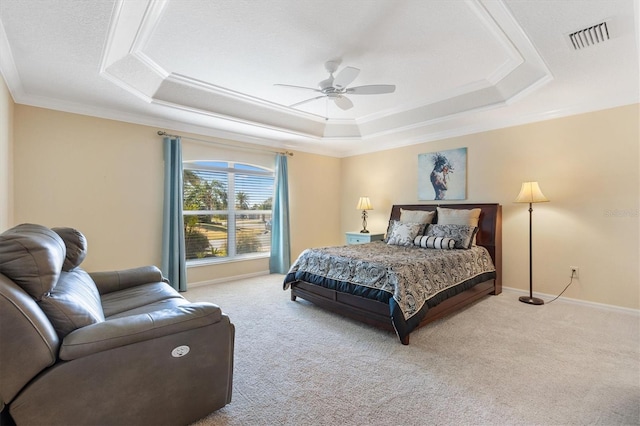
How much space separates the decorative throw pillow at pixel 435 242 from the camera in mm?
3831

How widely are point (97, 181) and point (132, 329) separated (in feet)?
10.2

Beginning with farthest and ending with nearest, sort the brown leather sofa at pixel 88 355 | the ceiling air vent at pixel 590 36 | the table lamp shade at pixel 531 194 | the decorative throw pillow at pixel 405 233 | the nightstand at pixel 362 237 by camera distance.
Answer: the nightstand at pixel 362 237 < the decorative throw pillow at pixel 405 233 < the table lamp shade at pixel 531 194 < the ceiling air vent at pixel 590 36 < the brown leather sofa at pixel 88 355

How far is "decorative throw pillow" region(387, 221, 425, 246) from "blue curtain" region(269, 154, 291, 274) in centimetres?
190

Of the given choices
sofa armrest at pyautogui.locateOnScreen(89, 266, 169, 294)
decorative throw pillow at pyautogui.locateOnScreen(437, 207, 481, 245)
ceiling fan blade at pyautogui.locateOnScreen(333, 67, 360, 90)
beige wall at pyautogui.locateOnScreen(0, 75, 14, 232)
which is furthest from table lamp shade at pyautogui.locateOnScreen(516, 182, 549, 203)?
beige wall at pyautogui.locateOnScreen(0, 75, 14, 232)

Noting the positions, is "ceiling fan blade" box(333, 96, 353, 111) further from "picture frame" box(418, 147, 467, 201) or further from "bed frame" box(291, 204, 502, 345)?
"picture frame" box(418, 147, 467, 201)

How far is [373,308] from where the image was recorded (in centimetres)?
284

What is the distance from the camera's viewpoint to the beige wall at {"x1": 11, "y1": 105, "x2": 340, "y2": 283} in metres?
3.32

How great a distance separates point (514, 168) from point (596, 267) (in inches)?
59.4

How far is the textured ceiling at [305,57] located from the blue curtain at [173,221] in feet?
1.43

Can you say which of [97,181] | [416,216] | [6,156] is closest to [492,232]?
[416,216]

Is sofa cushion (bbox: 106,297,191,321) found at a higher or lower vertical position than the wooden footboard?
higher

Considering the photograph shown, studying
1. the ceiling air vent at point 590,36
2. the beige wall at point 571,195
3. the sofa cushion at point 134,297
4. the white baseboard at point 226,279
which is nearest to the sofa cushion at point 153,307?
the sofa cushion at point 134,297

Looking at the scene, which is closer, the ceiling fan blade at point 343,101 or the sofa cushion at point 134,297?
the sofa cushion at point 134,297

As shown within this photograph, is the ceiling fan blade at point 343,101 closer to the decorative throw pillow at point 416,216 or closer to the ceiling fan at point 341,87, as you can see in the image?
the ceiling fan at point 341,87
